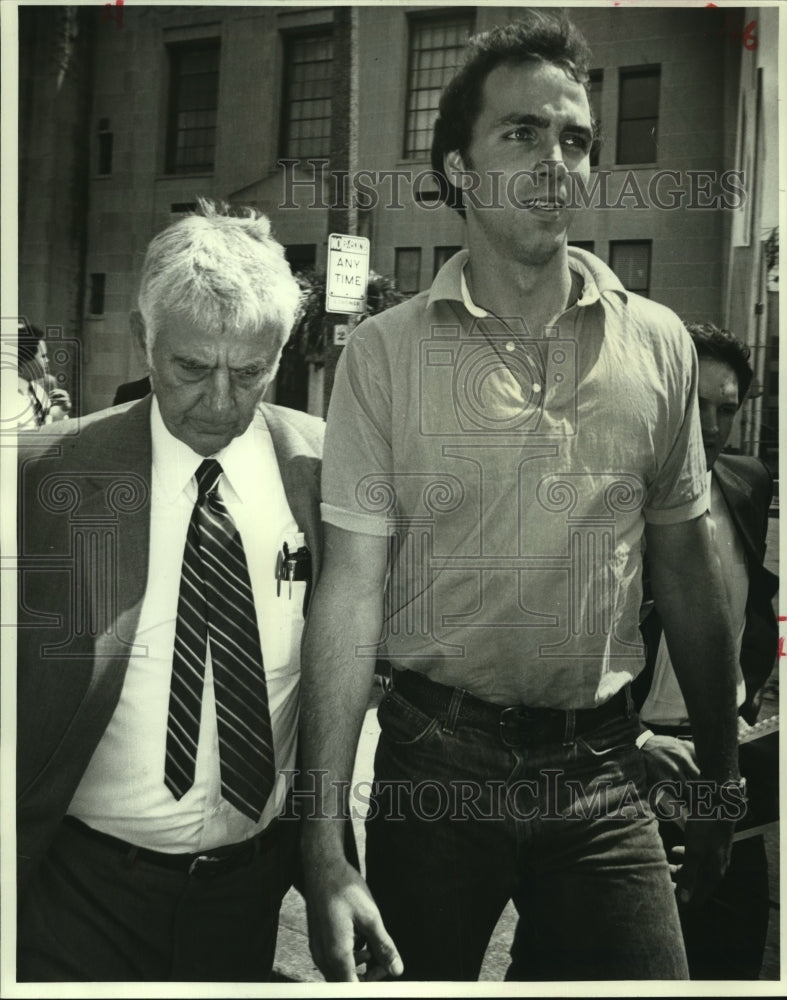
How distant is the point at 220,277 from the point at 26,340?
66 centimetres

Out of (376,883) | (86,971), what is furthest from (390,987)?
(86,971)

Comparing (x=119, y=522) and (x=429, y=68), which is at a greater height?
(x=429, y=68)

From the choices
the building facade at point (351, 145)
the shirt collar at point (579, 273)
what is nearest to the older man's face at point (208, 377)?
the building facade at point (351, 145)

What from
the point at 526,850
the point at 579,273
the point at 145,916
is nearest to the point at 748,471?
the point at 579,273

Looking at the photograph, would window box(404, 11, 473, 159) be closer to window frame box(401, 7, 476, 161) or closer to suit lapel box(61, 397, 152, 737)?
window frame box(401, 7, 476, 161)

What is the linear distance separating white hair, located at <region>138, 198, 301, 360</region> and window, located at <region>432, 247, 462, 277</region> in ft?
1.25

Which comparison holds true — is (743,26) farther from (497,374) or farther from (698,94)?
(497,374)

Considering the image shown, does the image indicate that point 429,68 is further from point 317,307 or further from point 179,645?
point 179,645

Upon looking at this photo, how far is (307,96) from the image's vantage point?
103 inches

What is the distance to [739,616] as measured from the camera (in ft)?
8.60

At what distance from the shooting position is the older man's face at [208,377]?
2318 mm

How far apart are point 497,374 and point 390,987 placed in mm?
1660

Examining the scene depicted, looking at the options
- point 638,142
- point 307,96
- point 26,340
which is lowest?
point 26,340

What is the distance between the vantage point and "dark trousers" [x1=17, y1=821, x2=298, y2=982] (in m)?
2.24
